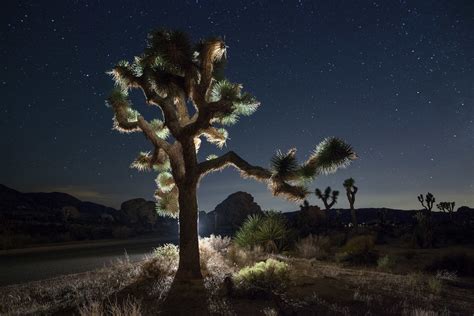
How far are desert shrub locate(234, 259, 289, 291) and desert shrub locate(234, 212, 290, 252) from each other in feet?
27.1

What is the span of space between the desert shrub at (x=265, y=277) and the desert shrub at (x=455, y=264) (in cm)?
799

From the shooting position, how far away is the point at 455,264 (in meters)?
14.8

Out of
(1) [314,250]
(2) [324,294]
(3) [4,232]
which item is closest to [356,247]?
(1) [314,250]

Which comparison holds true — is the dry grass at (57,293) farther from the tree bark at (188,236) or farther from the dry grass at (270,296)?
the tree bark at (188,236)

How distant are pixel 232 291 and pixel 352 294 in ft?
8.38

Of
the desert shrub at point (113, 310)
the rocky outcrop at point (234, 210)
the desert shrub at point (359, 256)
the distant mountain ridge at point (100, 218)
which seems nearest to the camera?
the desert shrub at point (113, 310)

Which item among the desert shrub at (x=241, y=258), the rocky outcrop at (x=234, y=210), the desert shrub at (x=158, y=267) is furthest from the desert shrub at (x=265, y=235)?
the rocky outcrop at (x=234, y=210)

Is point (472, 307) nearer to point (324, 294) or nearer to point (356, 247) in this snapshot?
point (324, 294)

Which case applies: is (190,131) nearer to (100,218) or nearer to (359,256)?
(359,256)

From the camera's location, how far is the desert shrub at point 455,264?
14.4 meters

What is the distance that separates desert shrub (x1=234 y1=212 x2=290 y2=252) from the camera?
18250 millimetres

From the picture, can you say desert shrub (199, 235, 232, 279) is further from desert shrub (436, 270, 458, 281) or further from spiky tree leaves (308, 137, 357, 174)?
desert shrub (436, 270, 458, 281)

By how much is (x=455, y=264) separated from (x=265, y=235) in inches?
307

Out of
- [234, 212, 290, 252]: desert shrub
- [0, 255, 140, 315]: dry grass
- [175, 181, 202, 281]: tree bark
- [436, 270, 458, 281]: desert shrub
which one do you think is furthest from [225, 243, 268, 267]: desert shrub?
[436, 270, 458, 281]: desert shrub
